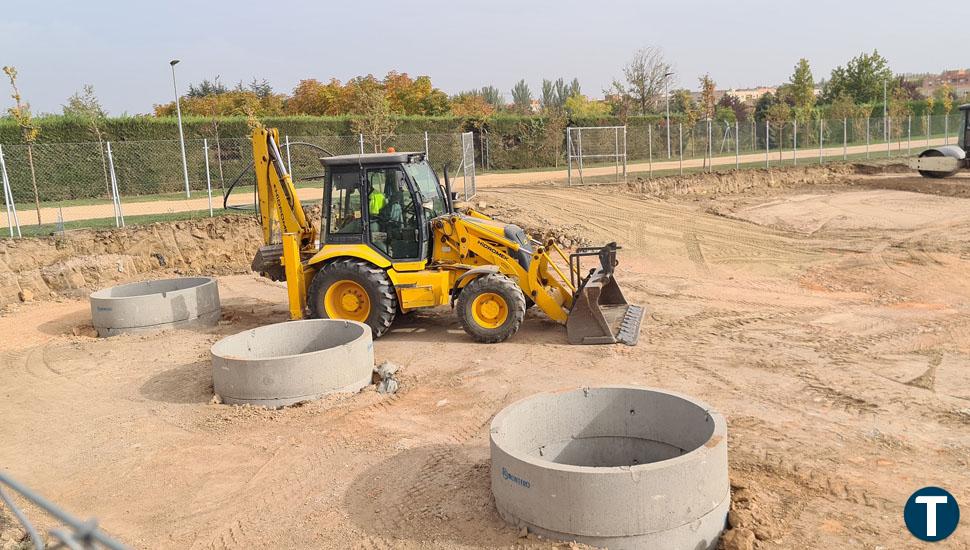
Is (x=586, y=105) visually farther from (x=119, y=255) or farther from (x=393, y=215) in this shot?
(x=393, y=215)

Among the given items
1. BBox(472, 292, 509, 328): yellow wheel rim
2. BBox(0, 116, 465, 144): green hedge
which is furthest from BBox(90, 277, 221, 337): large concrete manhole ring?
BBox(0, 116, 465, 144): green hedge

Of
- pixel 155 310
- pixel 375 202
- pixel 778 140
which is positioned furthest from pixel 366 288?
pixel 778 140

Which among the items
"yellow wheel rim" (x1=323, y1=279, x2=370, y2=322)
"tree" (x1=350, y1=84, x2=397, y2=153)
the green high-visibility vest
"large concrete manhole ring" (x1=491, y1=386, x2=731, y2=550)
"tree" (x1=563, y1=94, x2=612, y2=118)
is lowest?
"large concrete manhole ring" (x1=491, y1=386, x2=731, y2=550)

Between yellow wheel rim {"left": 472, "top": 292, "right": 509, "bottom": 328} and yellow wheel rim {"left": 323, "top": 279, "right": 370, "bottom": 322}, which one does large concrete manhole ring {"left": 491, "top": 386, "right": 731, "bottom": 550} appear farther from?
yellow wheel rim {"left": 323, "top": 279, "right": 370, "bottom": 322}

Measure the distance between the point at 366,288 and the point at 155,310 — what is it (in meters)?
3.45

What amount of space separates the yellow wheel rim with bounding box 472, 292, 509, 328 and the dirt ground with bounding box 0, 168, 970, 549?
33cm

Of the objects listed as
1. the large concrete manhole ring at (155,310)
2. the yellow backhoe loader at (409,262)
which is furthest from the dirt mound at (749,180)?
the large concrete manhole ring at (155,310)

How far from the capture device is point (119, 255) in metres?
16.0

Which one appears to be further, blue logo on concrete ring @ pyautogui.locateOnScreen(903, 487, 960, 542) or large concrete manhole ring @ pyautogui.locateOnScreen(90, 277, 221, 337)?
large concrete manhole ring @ pyautogui.locateOnScreen(90, 277, 221, 337)

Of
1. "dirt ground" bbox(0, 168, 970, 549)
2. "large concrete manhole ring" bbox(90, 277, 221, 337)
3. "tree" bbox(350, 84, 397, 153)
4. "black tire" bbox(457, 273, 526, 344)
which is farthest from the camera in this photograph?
"tree" bbox(350, 84, 397, 153)

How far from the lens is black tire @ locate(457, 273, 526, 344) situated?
10117 millimetres

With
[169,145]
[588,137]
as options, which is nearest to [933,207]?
[588,137]

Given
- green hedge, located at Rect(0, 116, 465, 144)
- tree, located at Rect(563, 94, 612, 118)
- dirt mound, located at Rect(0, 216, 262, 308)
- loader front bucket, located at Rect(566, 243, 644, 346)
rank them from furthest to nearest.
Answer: tree, located at Rect(563, 94, 612, 118) < green hedge, located at Rect(0, 116, 465, 144) < dirt mound, located at Rect(0, 216, 262, 308) < loader front bucket, located at Rect(566, 243, 644, 346)

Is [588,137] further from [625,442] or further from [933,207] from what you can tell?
[625,442]
